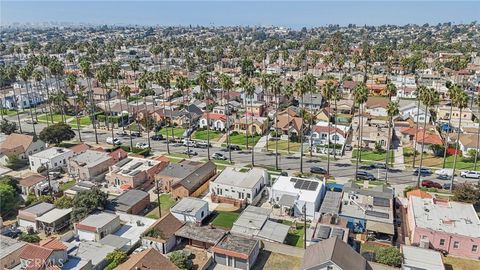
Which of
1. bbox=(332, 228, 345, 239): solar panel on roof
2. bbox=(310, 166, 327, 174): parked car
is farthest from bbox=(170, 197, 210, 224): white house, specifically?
bbox=(310, 166, 327, 174): parked car

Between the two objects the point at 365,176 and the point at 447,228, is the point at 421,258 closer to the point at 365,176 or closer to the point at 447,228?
the point at 447,228

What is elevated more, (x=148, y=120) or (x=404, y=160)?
(x=148, y=120)

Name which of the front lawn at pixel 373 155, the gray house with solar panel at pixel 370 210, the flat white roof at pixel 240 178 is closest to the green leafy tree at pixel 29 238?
the flat white roof at pixel 240 178

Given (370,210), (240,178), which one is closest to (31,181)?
(240,178)

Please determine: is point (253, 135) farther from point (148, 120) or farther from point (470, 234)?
point (470, 234)

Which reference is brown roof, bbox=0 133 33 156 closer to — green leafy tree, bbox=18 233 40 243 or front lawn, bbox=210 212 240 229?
green leafy tree, bbox=18 233 40 243

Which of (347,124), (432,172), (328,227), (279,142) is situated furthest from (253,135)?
(328,227)

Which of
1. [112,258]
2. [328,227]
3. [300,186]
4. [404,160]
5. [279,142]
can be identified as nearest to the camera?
[112,258]
